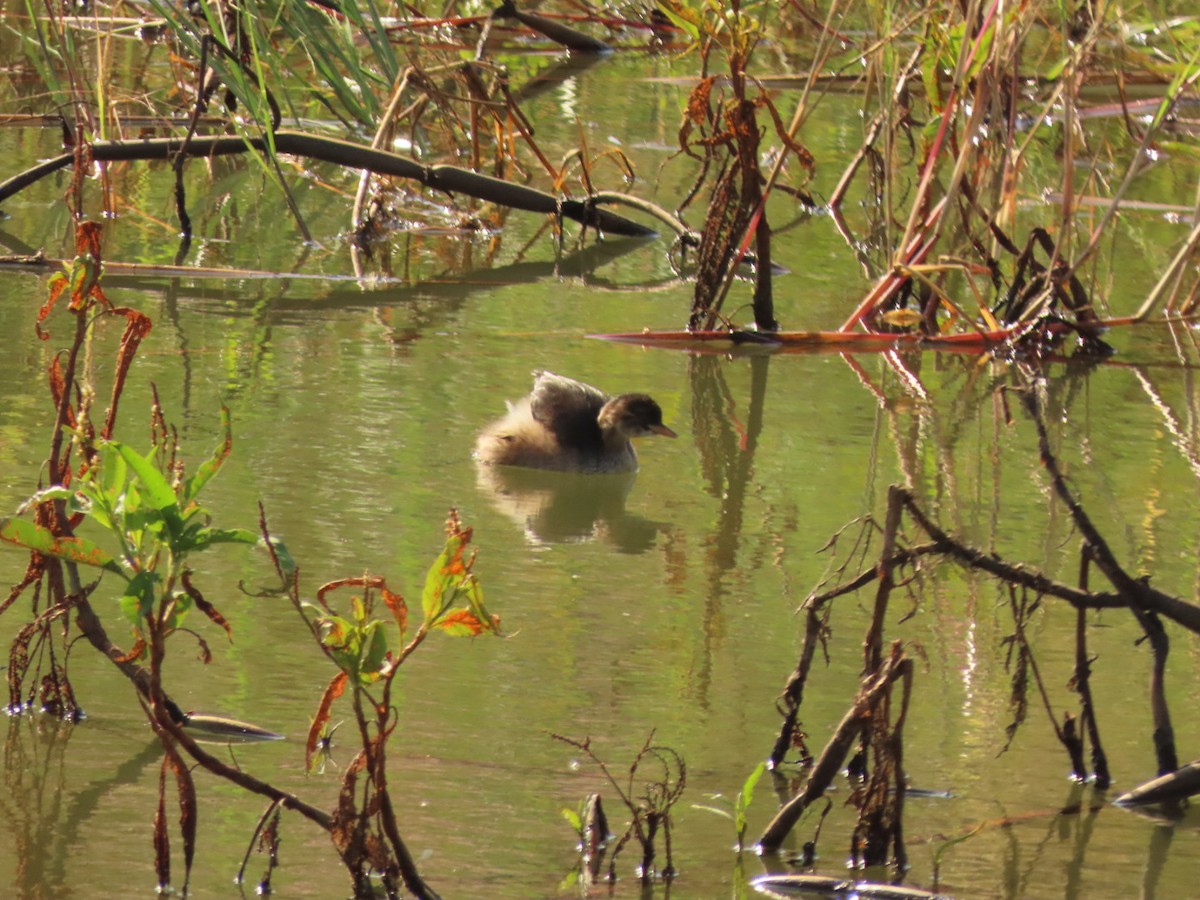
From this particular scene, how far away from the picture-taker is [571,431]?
6.52 m

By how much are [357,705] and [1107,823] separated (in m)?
1.45

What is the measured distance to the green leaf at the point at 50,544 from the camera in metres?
3.01

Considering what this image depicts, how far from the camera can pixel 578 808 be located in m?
3.59

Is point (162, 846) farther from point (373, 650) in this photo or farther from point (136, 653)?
point (373, 650)

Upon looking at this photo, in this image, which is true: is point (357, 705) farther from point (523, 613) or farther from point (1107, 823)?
point (523, 613)

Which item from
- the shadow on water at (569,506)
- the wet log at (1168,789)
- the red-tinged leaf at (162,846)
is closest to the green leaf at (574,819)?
the red-tinged leaf at (162,846)

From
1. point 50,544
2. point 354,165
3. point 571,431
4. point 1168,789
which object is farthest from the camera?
point 354,165

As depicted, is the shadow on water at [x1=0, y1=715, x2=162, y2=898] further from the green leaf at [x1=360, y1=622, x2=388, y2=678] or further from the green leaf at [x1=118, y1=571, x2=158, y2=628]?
the green leaf at [x1=360, y1=622, x2=388, y2=678]

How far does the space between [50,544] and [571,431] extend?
3.54 meters

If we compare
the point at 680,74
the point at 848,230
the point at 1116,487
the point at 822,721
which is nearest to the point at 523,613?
the point at 822,721

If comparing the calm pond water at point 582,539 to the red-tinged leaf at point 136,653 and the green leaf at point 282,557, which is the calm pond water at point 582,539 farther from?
the green leaf at point 282,557

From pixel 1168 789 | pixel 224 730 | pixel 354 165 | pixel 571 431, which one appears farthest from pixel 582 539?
pixel 354 165

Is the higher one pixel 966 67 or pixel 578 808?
pixel 966 67

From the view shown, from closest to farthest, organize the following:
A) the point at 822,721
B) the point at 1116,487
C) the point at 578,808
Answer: the point at 578,808, the point at 822,721, the point at 1116,487
